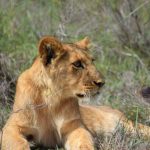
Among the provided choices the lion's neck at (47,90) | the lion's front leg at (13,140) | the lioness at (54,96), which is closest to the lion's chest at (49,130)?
the lioness at (54,96)

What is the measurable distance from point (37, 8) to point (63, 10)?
2166 millimetres

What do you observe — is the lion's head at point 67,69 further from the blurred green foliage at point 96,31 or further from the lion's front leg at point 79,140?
the blurred green foliage at point 96,31

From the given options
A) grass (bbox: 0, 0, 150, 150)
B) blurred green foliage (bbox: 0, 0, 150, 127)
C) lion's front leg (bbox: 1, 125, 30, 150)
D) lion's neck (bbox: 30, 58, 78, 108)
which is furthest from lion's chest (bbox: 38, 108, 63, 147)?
blurred green foliage (bbox: 0, 0, 150, 127)

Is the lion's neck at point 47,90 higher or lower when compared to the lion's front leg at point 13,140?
higher

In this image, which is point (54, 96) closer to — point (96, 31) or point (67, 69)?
point (67, 69)

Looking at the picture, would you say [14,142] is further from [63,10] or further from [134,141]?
[63,10]

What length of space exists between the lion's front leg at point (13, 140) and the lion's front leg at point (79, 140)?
1.22ft

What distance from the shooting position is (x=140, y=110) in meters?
6.50

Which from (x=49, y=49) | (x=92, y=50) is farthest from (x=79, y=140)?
(x=92, y=50)

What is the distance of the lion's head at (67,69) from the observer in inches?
218

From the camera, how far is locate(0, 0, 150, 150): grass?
6.57m

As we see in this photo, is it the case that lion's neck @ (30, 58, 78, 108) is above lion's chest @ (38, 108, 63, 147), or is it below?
above

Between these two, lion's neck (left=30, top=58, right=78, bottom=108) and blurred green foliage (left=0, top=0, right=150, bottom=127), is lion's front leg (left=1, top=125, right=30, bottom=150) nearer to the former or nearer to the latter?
lion's neck (left=30, top=58, right=78, bottom=108)

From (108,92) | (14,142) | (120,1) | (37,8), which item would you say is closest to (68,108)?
(14,142)
